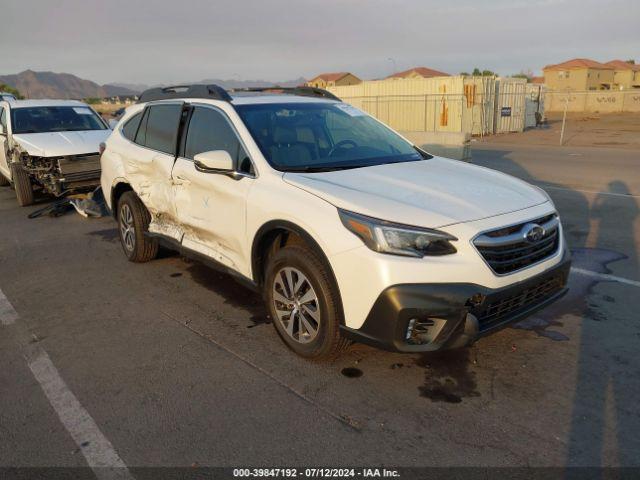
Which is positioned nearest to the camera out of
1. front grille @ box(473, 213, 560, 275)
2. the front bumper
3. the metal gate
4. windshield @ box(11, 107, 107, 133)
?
the front bumper

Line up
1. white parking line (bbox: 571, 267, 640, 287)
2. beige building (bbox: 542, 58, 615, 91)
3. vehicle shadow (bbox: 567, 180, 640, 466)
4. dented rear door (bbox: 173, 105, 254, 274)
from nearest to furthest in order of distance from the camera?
vehicle shadow (bbox: 567, 180, 640, 466) < dented rear door (bbox: 173, 105, 254, 274) < white parking line (bbox: 571, 267, 640, 287) < beige building (bbox: 542, 58, 615, 91)

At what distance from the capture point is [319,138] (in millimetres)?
4434

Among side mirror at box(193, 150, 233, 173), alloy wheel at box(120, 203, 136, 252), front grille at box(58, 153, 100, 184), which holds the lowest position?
alloy wheel at box(120, 203, 136, 252)

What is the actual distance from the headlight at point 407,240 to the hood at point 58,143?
292 inches

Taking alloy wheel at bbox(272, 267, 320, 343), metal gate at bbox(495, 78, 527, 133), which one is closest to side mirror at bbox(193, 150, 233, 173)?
alloy wheel at bbox(272, 267, 320, 343)

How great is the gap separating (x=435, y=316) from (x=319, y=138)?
6.60ft

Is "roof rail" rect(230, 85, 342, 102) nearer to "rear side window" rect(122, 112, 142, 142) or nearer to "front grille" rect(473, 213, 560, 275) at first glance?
"rear side window" rect(122, 112, 142, 142)

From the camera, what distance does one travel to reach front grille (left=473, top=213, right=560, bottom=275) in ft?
10.2

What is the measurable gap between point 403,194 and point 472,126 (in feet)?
76.9

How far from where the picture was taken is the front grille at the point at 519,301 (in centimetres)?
314

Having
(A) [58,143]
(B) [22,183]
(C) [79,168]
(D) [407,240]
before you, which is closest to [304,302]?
(D) [407,240]

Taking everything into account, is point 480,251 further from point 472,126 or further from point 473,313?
point 472,126

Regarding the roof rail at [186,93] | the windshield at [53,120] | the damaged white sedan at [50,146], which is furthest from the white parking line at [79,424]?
the windshield at [53,120]

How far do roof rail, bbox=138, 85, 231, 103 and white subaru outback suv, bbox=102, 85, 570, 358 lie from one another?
2 centimetres
